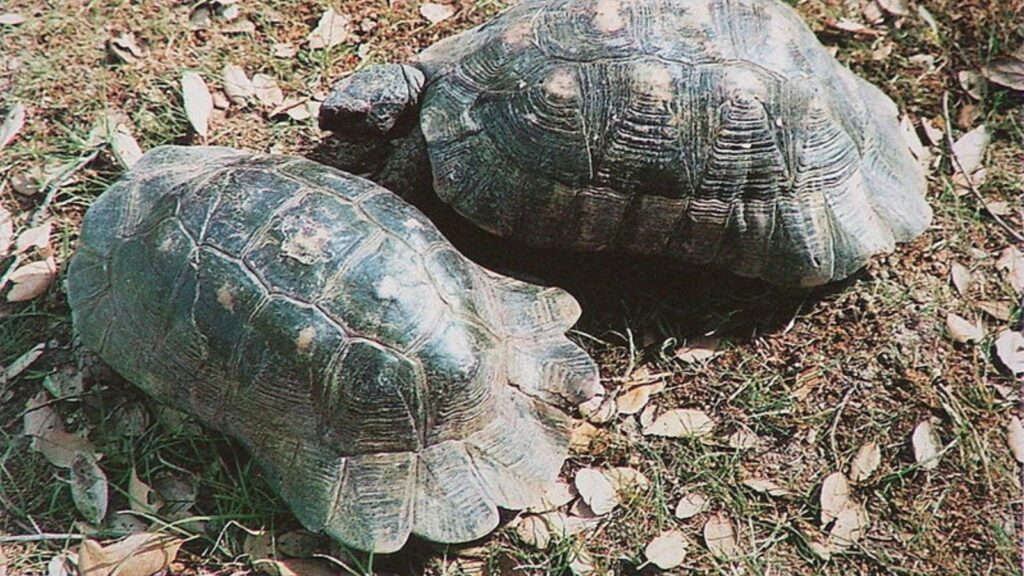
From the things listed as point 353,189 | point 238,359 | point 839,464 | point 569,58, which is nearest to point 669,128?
point 569,58

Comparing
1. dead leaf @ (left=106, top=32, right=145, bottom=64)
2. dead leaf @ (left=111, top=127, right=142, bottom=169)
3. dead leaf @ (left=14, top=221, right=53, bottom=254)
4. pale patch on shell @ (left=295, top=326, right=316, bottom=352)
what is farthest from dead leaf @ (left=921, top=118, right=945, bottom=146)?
dead leaf @ (left=14, top=221, right=53, bottom=254)

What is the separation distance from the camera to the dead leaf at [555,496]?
3.60 m

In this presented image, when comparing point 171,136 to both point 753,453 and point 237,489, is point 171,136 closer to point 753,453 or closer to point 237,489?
point 237,489

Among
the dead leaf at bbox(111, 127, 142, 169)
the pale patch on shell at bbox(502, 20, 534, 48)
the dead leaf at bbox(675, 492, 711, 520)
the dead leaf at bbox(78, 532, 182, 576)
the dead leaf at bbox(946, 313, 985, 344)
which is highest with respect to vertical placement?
the pale patch on shell at bbox(502, 20, 534, 48)

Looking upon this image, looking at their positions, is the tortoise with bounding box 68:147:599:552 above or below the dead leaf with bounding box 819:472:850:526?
above

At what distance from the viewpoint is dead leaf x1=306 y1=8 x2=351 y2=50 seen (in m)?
4.68

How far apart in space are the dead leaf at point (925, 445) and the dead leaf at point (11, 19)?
415 cm

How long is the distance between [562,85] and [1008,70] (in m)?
2.29

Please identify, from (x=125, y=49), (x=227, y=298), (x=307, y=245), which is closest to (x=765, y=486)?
(x=307, y=245)

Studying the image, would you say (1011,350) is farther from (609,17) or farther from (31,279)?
(31,279)

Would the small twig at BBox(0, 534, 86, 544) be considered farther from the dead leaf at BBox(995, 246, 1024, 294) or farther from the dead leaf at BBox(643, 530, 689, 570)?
the dead leaf at BBox(995, 246, 1024, 294)

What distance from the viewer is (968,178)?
4.34 m

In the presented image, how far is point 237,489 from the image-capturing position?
3568 mm

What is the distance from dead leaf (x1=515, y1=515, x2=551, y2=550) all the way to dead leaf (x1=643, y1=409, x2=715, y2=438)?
524 mm
